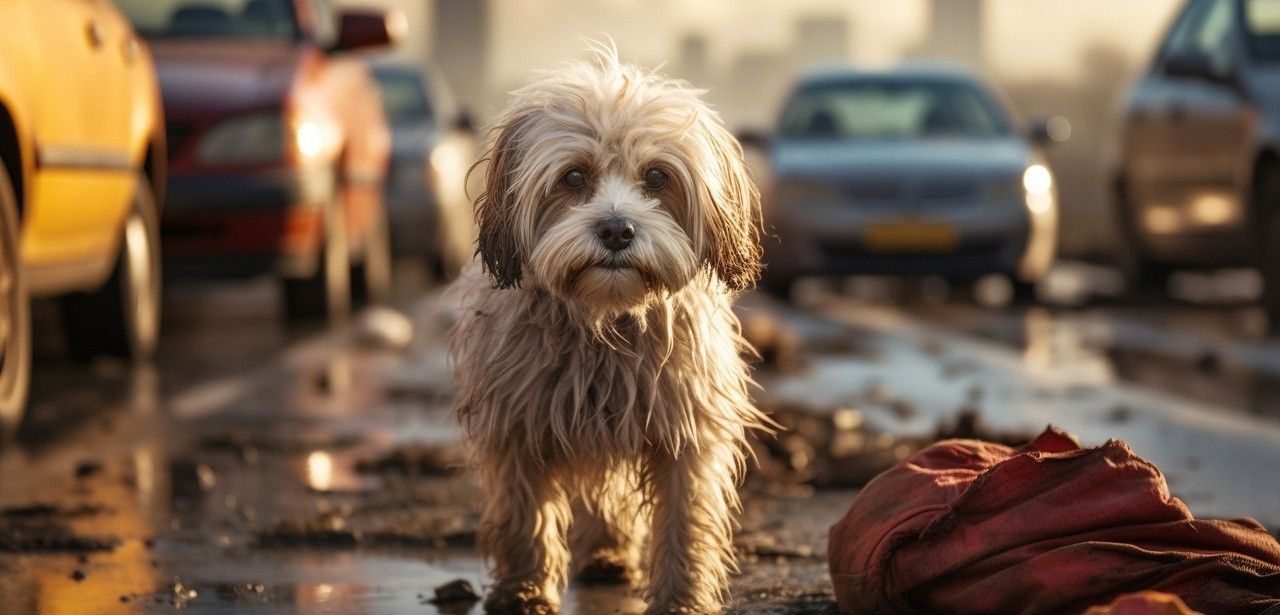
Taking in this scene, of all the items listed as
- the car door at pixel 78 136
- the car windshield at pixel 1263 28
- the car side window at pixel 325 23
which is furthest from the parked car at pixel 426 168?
the car door at pixel 78 136

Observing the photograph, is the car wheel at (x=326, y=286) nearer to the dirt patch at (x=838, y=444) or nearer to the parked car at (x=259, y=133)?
the parked car at (x=259, y=133)

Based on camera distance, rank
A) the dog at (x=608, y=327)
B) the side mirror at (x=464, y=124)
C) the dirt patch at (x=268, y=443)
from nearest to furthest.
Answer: the dog at (x=608, y=327)
the dirt patch at (x=268, y=443)
the side mirror at (x=464, y=124)

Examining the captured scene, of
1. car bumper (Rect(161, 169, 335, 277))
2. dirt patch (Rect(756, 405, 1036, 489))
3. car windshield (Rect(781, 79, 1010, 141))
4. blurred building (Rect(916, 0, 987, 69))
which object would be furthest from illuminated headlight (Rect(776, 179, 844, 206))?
blurred building (Rect(916, 0, 987, 69))

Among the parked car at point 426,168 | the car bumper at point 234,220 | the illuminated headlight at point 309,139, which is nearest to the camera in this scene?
the car bumper at point 234,220

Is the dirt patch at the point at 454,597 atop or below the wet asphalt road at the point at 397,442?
atop

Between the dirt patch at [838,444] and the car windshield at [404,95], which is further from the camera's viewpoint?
the car windshield at [404,95]

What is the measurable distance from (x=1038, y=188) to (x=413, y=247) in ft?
16.6

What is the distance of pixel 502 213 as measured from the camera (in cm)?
482

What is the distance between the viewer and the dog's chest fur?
16.0 feet

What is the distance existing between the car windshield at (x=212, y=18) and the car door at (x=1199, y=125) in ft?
17.3

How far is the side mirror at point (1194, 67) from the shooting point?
12.5 metres

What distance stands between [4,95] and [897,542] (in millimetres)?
3783

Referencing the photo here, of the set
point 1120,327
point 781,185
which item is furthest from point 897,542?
point 781,185

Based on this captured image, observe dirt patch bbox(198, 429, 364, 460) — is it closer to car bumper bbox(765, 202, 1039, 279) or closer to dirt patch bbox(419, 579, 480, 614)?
dirt patch bbox(419, 579, 480, 614)
